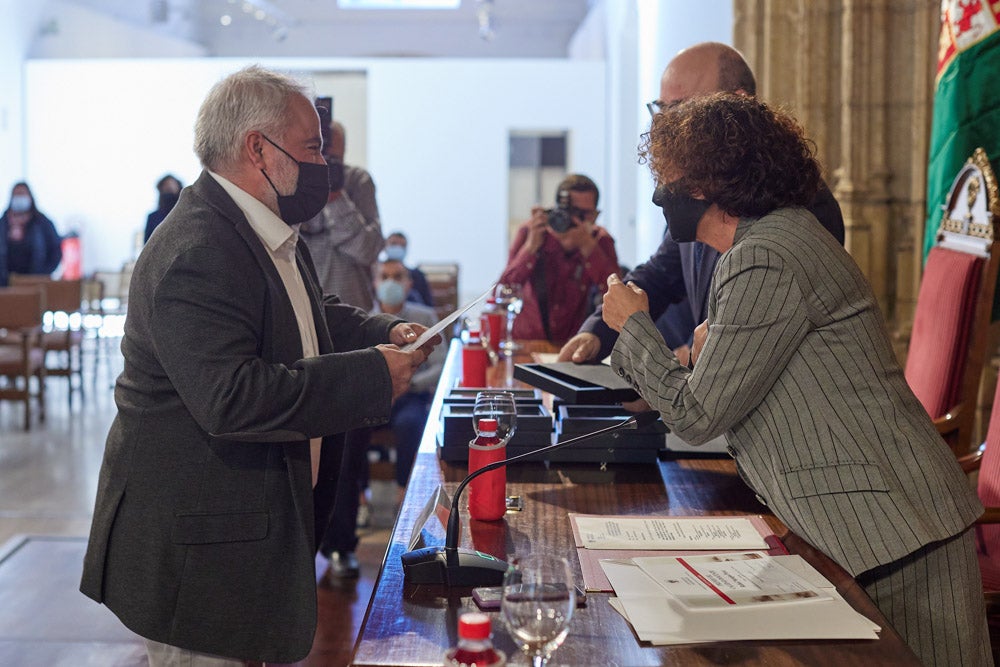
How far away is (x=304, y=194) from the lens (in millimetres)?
2031

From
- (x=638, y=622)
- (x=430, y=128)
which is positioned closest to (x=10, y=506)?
(x=638, y=622)

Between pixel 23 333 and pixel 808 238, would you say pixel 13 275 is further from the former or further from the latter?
pixel 808 238

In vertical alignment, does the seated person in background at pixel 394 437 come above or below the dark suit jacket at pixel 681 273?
below

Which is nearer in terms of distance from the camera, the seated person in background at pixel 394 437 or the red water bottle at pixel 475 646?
the red water bottle at pixel 475 646

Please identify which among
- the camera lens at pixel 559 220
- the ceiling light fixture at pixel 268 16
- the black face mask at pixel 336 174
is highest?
the ceiling light fixture at pixel 268 16

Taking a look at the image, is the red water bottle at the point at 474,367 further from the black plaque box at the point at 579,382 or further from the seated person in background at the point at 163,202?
the seated person in background at the point at 163,202

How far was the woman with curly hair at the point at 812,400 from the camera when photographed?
5.13ft

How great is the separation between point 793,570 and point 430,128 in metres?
12.1

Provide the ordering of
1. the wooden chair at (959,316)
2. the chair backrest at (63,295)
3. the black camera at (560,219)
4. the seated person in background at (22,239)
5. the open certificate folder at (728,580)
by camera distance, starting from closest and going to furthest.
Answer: the open certificate folder at (728,580)
the wooden chair at (959,316)
the black camera at (560,219)
the chair backrest at (63,295)
the seated person in background at (22,239)

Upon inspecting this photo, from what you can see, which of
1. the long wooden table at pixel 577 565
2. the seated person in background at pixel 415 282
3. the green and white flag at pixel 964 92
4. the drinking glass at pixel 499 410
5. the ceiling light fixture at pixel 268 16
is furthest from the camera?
the ceiling light fixture at pixel 268 16

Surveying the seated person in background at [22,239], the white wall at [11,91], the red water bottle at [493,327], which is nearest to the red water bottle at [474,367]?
the red water bottle at [493,327]

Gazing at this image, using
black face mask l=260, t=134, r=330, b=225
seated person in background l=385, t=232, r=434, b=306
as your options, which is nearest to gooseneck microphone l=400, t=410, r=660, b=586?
black face mask l=260, t=134, r=330, b=225

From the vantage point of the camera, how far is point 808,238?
1637 mm

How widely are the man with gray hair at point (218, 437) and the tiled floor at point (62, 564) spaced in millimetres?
1555
